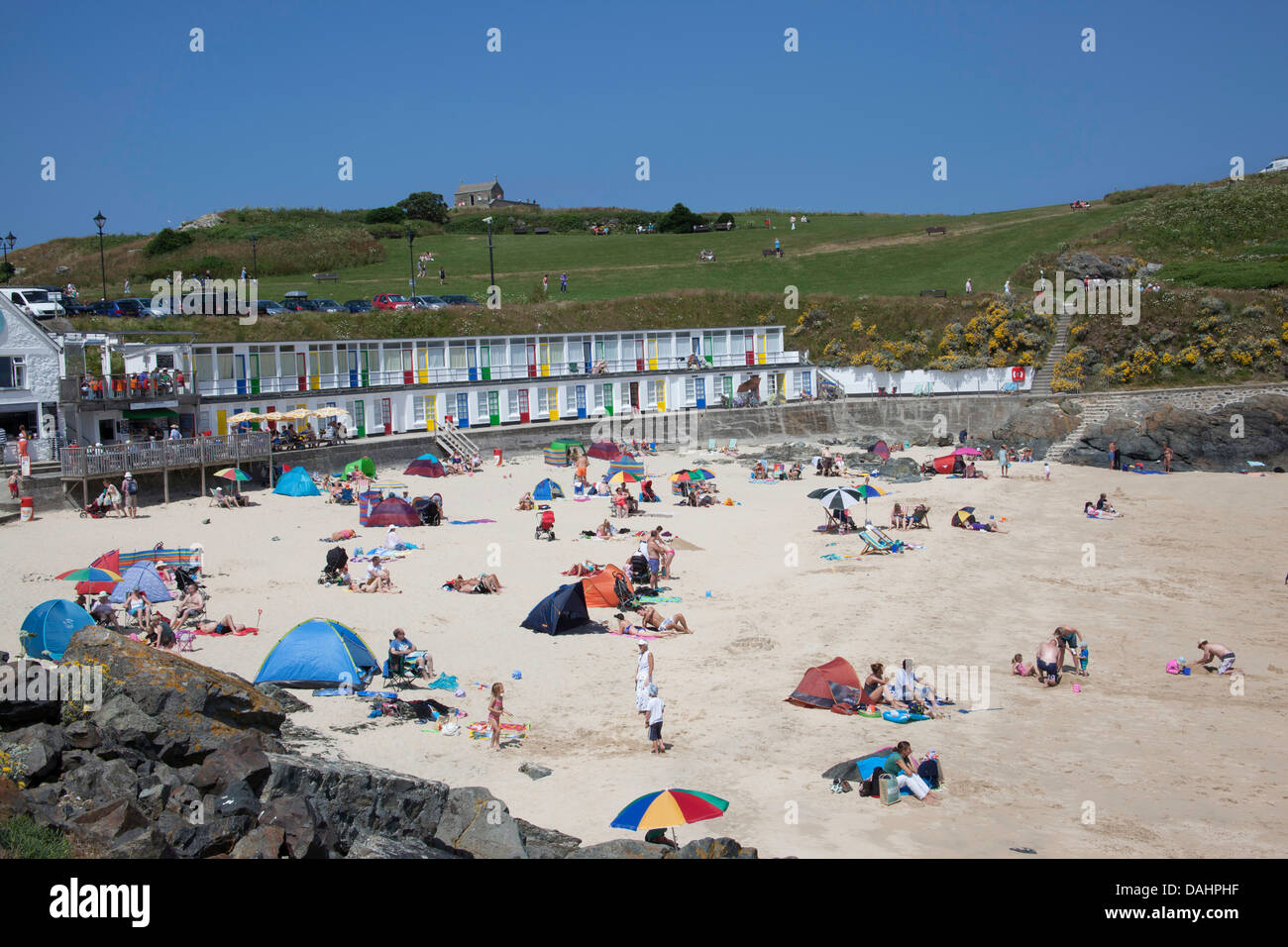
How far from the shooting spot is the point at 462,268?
223 feet

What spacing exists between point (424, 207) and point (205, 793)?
86.9 metres

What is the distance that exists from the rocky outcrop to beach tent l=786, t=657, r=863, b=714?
208 inches

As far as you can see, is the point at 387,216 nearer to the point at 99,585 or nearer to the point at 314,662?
the point at 99,585

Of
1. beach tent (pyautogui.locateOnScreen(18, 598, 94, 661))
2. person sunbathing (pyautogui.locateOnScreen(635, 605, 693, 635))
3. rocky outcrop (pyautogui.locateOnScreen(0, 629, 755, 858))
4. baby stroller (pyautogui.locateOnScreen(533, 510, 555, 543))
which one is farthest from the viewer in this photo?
baby stroller (pyautogui.locateOnScreen(533, 510, 555, 543))

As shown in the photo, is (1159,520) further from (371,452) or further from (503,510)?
(371,452)

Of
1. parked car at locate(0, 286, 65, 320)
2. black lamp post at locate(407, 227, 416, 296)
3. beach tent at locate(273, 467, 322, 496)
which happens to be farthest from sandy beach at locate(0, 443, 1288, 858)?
black lamp post at locate(407, 227, 416, 296)

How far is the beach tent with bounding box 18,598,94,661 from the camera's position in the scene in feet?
47.6

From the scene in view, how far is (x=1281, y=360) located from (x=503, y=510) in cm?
3705

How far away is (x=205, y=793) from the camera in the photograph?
8.84m

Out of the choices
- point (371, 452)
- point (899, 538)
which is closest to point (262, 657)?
point (899, 538)

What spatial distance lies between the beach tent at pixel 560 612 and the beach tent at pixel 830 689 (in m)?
4.48

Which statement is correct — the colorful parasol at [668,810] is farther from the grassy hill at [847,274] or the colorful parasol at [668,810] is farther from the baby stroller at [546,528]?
the grassy hill at [847,274]

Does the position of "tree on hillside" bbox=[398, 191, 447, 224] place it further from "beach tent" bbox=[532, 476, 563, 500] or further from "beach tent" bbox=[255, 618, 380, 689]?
"beach tent" bbox=[255, 618, 380, 689]

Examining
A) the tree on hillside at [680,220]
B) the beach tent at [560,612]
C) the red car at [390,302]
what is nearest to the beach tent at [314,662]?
the beach tent at [560,612]
